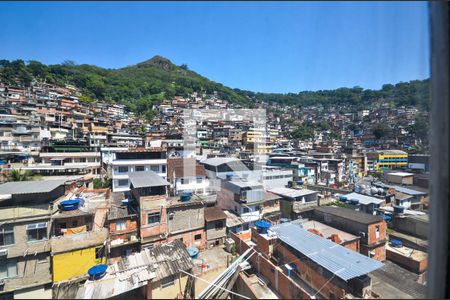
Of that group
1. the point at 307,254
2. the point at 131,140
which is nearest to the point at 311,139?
the point at 131,140

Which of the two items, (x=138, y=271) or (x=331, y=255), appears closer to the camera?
(x=138, y=271)

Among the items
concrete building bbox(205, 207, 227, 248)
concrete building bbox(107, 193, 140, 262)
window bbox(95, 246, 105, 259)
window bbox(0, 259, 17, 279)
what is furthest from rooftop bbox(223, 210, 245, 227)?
window bbox(0, 259, 17, 279)

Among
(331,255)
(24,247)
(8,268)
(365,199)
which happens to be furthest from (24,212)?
(365,199)

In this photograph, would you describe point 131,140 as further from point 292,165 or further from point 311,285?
point 311,285

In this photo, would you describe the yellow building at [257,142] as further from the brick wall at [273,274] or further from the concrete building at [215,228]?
the brick wall at [273,274]

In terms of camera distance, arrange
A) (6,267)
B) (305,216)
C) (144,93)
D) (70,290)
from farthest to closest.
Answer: (144,93) < (305,216) < (6,267) < (70,290)

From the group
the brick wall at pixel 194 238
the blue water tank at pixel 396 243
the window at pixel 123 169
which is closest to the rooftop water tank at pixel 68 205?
the brick wall at pixel 194 238

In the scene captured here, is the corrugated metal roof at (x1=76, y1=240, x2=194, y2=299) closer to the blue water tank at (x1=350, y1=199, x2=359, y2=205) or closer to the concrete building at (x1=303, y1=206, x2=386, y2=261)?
the concrete building at (x1=303, y1=206, x2=386, y2=261)

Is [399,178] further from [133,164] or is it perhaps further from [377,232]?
[133,164]
